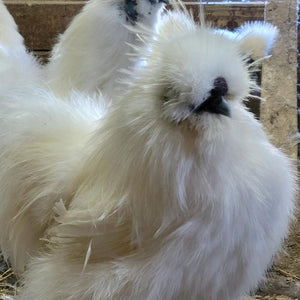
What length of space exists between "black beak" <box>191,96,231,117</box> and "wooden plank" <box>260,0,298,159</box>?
2.80 feet

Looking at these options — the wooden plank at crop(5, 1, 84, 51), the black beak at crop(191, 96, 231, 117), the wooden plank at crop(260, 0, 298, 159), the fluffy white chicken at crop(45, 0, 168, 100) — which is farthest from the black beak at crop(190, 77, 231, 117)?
the wooden plank at crop(5, 1, 84, 51)

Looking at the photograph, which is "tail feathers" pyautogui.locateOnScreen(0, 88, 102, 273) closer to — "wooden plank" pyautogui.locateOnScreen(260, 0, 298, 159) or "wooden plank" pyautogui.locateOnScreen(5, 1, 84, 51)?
"wooden plank" pyautogui.locateOnScreen(260, 0, 298, 159)

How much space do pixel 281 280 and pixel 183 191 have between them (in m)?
0.97

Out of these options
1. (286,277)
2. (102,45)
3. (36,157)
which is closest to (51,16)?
(102,45)

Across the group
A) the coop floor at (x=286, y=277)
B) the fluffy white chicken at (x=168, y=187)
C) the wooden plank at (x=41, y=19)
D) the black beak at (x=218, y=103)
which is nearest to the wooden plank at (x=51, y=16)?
the wooden plank at (x=41, y=19)

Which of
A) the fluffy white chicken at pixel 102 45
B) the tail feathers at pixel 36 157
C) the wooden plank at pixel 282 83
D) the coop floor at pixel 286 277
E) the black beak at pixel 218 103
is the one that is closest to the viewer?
the black beak at pixel 218 103

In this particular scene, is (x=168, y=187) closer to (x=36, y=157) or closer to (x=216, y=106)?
(x=216, y=106)

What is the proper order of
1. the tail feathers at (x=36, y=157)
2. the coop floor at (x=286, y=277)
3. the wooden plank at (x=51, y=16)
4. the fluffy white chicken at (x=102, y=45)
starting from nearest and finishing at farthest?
the tail feathers at (x=36, y=157) → the fluffy white chicken at (x=102, y=45) → the coop floor at (x=286, y=277) → the wooden plank at (x=51, y=16)

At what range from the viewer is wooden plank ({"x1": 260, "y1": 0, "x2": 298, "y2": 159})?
1834mm

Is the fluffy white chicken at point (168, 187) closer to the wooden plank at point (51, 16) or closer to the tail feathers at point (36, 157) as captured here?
the tail feathers at point (36, 157)

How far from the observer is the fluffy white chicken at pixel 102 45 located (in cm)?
148

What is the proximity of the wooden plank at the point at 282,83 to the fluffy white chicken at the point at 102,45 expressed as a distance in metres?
0.65

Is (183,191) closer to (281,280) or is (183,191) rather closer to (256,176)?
(256,176)

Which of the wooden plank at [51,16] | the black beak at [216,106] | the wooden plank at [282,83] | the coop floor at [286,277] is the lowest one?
the coop floor at [286,277]
